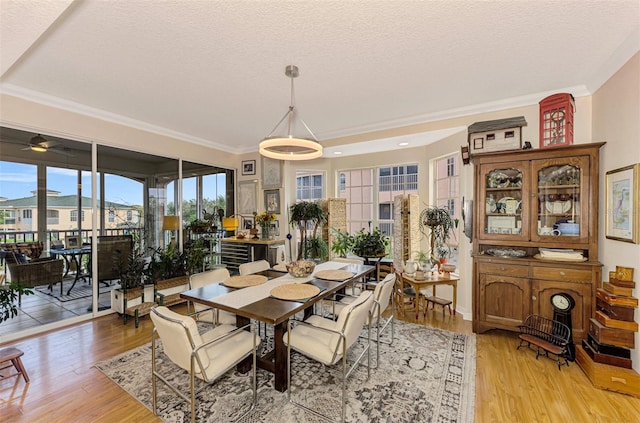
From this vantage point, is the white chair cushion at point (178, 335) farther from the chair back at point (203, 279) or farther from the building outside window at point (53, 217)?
the building outside window at point (53, 217)

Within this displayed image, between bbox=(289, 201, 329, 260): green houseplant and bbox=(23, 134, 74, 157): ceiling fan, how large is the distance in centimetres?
324

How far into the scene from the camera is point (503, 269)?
2.95m

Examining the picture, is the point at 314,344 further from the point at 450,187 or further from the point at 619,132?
the point at 450,187

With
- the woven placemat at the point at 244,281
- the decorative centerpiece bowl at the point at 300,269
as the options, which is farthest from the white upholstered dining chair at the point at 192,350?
the decorative centerpiece bowl at the point at 300,269

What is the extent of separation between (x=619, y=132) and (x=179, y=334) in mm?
3827

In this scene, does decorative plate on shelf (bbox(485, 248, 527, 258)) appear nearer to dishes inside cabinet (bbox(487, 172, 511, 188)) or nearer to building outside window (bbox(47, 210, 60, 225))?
dishes inside cabinet (bbox(487, 172, 511, 188))

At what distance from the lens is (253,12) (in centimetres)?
175

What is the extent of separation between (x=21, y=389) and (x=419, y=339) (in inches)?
141

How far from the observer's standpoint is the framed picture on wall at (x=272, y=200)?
5191 millimetres

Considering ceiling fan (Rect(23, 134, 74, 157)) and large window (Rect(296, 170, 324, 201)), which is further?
large window (Rect(296, 170, 324, 201))

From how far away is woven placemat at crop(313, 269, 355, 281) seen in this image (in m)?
2.66

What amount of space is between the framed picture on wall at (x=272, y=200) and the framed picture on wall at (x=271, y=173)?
0.11 metres

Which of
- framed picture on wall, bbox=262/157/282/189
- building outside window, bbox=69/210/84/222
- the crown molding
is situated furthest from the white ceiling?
framed picture on wall, bbox=262/157/282/189

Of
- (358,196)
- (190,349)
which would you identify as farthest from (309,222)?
(190,349)
